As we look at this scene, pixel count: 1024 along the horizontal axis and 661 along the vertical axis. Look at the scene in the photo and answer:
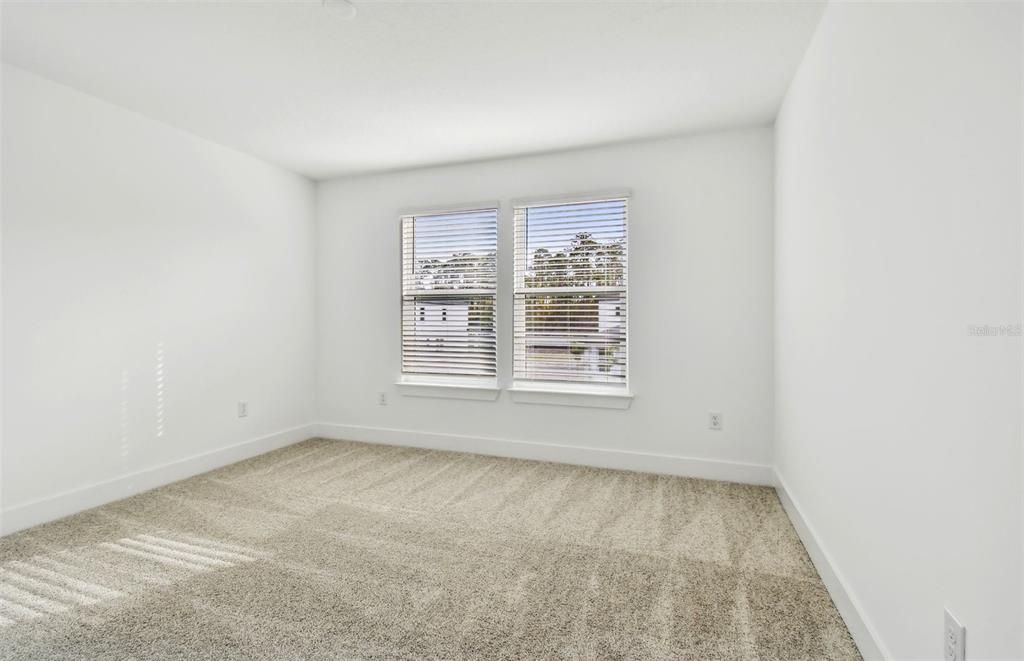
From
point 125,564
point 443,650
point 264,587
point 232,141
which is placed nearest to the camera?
point 443,650

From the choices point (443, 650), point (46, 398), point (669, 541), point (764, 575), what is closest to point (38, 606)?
point (46, 398)

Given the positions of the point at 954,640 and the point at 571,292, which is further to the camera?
the point at 571,292

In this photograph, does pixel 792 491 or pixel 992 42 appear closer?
pixel 992 42

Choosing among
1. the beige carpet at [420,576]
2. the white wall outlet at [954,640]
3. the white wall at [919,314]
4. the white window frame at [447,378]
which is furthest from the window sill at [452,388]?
the white wall outlet at [954,640]

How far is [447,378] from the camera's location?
4277 millimetres

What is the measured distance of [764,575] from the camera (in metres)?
2.15

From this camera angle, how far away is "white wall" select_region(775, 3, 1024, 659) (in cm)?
98

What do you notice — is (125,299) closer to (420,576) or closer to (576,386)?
(420,576)

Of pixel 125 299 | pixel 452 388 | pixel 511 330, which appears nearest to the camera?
pixel 125 299

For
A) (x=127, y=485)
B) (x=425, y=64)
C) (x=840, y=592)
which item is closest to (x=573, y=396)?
(x=840, y=592)

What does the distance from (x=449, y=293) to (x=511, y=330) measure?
659 mm

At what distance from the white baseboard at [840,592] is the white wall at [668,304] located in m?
0.85

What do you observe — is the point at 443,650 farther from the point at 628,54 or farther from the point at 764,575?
the point at 628,54

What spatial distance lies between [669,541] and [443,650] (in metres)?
1.33
